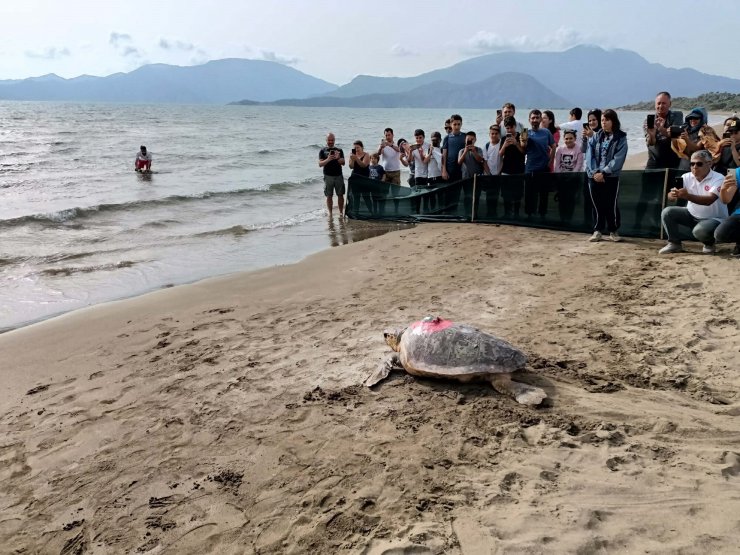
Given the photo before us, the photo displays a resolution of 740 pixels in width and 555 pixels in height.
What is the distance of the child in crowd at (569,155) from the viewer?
319 inches

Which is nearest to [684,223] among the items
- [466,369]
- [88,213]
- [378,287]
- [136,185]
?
[378,287]

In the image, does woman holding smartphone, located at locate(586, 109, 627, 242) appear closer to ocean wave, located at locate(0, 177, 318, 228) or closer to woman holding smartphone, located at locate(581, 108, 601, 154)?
woman holding smartphone, located at locate(581, 108, 601, 154)

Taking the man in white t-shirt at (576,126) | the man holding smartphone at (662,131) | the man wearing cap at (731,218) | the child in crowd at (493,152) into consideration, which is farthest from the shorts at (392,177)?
the man wearing cap at (731,218)

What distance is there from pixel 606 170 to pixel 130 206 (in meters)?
10.8

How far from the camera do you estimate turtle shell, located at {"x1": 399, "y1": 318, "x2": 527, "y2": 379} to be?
11.8 ft

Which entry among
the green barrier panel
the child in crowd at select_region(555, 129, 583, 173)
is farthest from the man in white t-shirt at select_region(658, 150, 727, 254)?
the child in crowd at select_region(555, 129, 583, 173)

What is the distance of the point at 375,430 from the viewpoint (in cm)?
329

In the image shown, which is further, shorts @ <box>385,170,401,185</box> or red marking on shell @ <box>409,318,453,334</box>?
shorts @ <box>385,170,401,185</box>

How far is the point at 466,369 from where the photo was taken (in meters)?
3.60

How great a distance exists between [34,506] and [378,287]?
402cm

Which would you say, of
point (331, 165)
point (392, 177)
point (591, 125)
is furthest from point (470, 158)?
point (331, 165)

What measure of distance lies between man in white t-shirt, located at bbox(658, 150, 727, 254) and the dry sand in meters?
0.55

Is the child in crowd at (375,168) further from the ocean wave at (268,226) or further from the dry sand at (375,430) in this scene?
the dry sand at (375,430)

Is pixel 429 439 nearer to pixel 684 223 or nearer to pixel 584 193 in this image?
pixel 684 223
